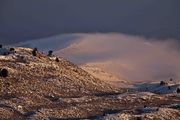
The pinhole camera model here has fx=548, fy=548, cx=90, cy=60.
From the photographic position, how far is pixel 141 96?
112m

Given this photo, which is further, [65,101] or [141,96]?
[141,96]

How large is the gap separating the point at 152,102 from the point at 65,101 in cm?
1914

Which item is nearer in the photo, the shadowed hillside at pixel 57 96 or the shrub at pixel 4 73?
the shadowed hillside at pixel 57 96

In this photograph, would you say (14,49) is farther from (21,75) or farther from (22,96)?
(22,96)

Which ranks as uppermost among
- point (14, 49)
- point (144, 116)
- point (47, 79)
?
point (14, 49)

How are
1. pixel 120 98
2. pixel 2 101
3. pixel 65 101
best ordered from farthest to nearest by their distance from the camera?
pixel 120 98 → pixel 65 101 → pixel 2 101

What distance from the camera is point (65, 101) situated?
333ft

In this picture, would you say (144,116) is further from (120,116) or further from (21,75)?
(21,75)

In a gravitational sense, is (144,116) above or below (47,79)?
below

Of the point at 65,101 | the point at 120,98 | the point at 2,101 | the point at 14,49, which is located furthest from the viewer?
the point at 14,49

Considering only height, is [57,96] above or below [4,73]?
below

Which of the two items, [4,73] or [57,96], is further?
[4,73]

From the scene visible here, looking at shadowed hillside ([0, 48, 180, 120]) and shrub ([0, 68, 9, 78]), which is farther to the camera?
shrub ([0, 68, 9, 78])

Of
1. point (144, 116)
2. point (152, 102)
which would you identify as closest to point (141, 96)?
point (152, 102)
